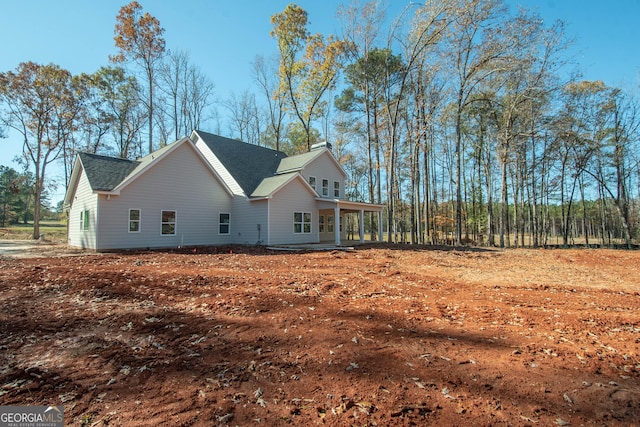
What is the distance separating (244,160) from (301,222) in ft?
21.1

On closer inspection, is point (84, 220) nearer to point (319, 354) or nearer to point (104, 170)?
point (104, 170)

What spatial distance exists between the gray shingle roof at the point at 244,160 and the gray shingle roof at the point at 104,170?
521 centimetres

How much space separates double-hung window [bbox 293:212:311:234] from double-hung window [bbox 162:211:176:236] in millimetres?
6690

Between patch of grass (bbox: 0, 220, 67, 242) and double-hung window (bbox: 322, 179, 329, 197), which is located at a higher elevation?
double-hung window (bbox: 322, 179, 329, 197)

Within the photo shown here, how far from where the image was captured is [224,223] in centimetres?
1788

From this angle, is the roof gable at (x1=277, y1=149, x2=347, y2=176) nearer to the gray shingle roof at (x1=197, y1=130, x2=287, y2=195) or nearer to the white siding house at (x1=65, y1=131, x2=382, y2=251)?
the white siding house at (x1=65, y1=131, x2=382, y2=251)

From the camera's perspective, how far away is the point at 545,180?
27766 mm

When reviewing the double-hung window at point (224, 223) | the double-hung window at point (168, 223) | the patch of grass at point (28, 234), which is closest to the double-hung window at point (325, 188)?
the double-hung window at point (224, 223)

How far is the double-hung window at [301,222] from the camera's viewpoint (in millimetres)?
18203

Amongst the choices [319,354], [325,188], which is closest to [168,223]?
[325,188]

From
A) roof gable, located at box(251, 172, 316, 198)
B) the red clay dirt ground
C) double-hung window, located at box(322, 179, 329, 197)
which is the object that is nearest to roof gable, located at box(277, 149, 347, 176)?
double-hung window, located at box(322, 179, 329, 197)

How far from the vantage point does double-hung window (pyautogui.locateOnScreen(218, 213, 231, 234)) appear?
17672 millimetres

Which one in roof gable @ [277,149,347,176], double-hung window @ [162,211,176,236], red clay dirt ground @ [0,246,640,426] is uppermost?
roof gable @ [277,149,347,176]

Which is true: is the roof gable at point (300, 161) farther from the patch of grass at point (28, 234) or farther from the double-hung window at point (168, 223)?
the patch of grass at point (28, 234)
